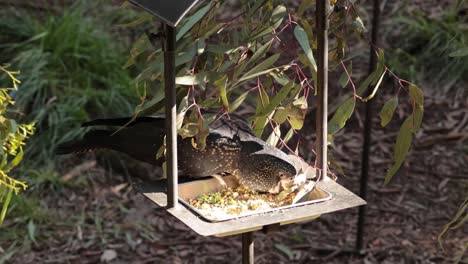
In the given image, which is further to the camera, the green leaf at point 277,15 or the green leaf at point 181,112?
the green leaf at point 277,15

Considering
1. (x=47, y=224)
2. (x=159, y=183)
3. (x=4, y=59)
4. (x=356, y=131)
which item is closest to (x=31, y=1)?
(x=4, y=59)

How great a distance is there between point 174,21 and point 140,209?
2.13 m

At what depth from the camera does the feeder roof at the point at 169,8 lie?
1.21 metres

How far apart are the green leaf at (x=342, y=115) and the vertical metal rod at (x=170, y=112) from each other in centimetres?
38

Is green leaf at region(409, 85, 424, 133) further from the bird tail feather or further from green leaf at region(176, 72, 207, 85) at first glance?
the bird tail feather

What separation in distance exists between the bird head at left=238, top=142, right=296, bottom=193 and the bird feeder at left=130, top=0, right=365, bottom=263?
0.07 meters

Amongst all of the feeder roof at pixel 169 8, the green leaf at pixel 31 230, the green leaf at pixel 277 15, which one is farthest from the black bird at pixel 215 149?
the green leaf at pixel 31 230

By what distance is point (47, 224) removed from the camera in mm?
3141

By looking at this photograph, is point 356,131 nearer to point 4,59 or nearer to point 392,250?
point 392,250

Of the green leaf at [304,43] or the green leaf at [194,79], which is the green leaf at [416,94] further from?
the green leaf at [194,79]

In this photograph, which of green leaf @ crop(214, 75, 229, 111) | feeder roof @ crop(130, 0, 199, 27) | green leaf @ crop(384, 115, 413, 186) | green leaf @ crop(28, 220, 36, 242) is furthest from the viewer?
green leaf @ crop(28, 220, 36, 242)

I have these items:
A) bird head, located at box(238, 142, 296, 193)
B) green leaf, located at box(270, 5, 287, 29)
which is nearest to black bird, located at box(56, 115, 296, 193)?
bird head, located at box(238, 142, 296, 193)

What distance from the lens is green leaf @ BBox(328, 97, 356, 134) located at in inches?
63.9

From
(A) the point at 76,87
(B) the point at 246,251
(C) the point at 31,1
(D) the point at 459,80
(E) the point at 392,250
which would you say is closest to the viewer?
(B) the point at 246,251
